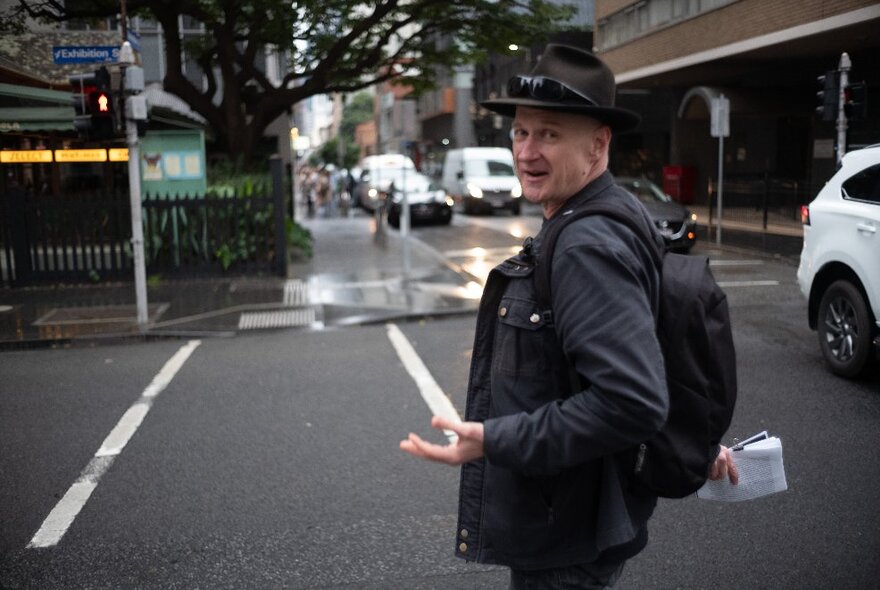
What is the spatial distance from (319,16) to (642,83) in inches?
616

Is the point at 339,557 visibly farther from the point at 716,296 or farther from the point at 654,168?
the point at 654,168

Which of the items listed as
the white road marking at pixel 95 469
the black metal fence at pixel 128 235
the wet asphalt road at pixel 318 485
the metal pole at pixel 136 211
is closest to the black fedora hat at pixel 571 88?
the wet asphalt road at pixel 318 485

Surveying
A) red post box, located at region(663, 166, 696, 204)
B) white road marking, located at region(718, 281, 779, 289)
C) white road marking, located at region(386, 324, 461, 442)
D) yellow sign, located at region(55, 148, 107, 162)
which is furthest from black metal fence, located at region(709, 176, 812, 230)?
yellow sign, located at region(55, 148, 107, 162)

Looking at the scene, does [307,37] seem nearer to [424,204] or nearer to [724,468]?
[424,204]

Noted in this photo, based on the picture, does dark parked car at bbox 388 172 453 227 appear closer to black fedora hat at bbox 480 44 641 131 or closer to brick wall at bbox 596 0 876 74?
brick wall at bbox 596 0 876 74

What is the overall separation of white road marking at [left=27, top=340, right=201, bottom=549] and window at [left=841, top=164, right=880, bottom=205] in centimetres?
594

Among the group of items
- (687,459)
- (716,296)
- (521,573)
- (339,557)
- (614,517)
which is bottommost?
(339,557)

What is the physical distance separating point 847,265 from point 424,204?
20806 mm

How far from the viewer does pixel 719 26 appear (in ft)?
76.6

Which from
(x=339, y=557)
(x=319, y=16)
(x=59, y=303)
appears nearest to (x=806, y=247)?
(x=339, y=557)

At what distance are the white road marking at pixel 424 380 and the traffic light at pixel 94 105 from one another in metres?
4.35

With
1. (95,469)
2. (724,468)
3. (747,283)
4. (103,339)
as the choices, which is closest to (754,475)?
(724,468)

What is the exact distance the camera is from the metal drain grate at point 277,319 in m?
11.0

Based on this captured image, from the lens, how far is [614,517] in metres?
2.07
